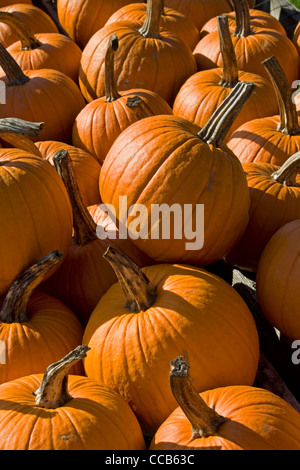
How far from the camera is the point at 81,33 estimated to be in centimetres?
386

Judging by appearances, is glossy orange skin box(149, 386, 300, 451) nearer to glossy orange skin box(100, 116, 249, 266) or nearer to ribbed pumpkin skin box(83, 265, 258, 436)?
ribbed pumpkin skin box(83, 265, 258, 436)

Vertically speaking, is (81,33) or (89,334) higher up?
(81,33)

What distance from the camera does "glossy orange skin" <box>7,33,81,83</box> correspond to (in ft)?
11.1

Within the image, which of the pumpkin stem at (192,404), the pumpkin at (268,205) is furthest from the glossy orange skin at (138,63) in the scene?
the pumpkin stem at (192,404)

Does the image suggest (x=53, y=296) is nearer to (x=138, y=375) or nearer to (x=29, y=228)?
(x=29, y=228)

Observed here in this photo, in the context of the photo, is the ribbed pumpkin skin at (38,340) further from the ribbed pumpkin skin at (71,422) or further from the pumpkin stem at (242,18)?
the pumpkin stem at (242,18)

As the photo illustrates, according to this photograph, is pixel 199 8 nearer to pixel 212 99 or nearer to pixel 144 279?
pixel 212 99

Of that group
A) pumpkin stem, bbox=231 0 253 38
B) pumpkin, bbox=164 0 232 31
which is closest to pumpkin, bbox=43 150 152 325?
pumpkin stem, bbox=231 0 253 38

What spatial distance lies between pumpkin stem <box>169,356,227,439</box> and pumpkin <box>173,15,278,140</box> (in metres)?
1.76

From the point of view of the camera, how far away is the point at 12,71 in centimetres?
301

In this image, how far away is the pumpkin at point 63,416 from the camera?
1.47 metres

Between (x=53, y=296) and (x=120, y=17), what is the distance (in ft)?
6.52

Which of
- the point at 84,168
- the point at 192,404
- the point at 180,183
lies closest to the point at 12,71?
the point at 84,168
